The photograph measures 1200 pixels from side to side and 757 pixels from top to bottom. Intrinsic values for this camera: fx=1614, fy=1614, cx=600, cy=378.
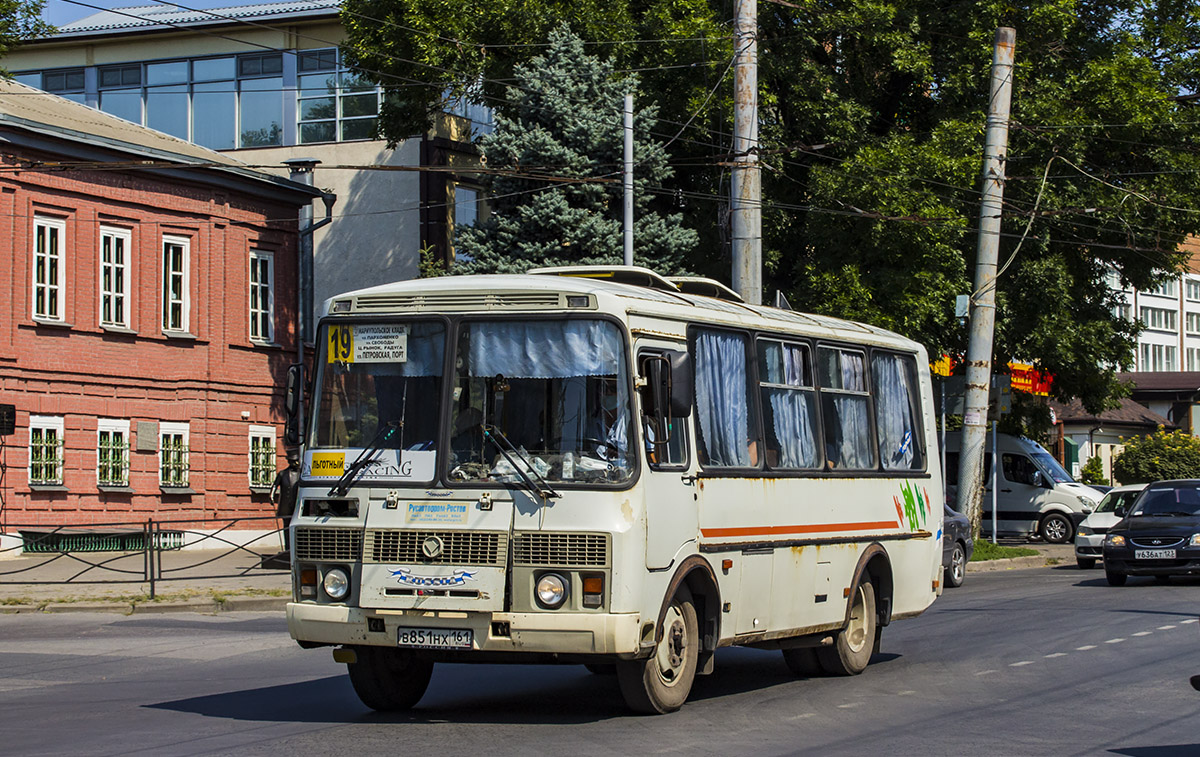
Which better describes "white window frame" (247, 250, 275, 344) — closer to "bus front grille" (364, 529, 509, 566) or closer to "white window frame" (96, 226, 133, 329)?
"white window frame" (96, 226, 133, 329)

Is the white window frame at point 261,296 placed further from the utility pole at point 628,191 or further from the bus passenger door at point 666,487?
the bus passenger door at point 666,487

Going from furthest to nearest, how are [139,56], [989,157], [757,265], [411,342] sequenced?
[139,56] → [989,157] → [757,265] → [411,342]

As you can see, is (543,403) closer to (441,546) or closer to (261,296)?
(441,546)

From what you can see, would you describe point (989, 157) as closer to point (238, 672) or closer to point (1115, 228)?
point (1115, 228)

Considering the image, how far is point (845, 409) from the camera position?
13578mm

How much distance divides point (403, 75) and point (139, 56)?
51.8ft

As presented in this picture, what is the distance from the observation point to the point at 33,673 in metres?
13.9

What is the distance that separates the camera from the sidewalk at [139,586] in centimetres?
2059

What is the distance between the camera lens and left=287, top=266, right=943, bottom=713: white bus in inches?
390

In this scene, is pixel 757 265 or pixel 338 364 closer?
pixel 338 364

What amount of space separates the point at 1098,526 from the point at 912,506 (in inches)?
637

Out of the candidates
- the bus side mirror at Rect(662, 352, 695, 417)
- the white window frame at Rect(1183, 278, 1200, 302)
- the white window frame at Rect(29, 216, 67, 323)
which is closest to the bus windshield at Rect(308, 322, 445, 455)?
the bus side mirror at Rect(662, 352, 695, 417)

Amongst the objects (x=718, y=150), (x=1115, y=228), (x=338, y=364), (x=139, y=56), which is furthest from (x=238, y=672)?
(x=139, y=56)

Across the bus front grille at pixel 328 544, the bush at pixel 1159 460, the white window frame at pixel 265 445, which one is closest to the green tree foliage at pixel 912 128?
the white window frame at pixel 265 445
